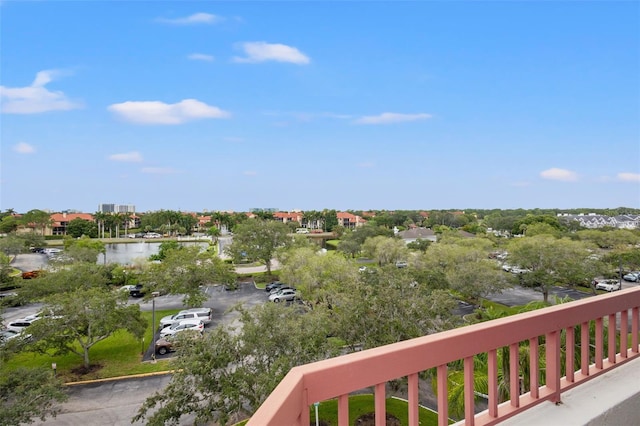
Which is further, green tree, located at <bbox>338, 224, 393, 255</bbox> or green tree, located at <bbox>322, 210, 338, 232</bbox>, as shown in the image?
green tree, located at <bbox>322, 210, 338, 232</bbox>

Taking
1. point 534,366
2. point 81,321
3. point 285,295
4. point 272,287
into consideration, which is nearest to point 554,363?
point 534,366

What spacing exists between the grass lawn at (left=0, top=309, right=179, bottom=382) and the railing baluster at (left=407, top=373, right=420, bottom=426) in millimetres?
11179

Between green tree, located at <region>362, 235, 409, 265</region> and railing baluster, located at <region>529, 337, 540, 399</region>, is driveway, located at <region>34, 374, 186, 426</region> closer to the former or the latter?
railing baluster, located at <region>529, 337, 540, 399</region>

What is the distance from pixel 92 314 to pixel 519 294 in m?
20.8

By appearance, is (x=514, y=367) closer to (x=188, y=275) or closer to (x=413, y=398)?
(x=413, y=398)

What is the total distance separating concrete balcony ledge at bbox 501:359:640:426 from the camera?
1.69 metres

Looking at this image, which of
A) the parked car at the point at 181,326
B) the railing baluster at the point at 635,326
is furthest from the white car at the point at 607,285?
the railing baluster at the point at 635,326

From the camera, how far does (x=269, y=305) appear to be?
26.9 ft

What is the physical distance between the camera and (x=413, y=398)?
1.35 m

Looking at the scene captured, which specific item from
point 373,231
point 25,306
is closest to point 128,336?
point 25,306

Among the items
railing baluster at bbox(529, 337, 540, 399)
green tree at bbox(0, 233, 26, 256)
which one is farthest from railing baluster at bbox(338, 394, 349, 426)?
green tree at bbox(0, 233, 26, 256)

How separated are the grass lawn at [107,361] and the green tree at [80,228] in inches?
1571

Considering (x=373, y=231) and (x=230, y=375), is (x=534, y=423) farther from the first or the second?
(x=373, y=231)

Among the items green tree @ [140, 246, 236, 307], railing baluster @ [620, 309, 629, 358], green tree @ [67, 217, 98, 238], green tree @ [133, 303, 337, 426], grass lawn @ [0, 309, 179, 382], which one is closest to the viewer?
railing baluster @ [620, 309, 629, 358]
